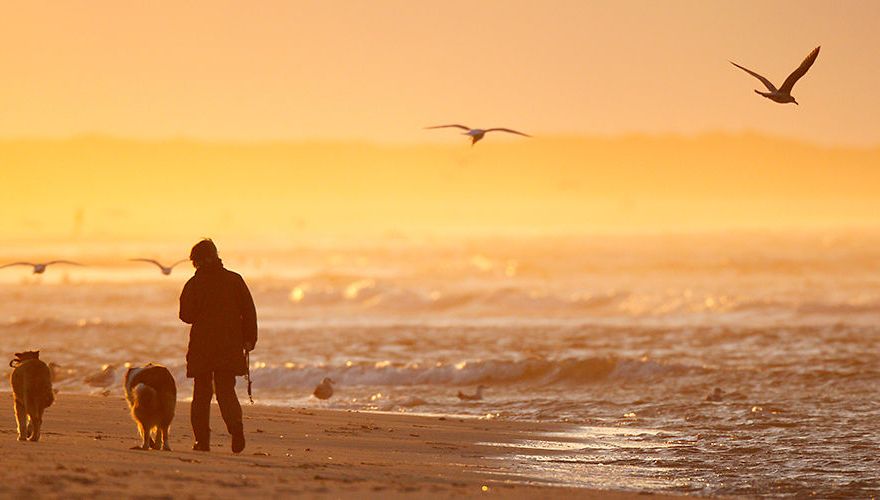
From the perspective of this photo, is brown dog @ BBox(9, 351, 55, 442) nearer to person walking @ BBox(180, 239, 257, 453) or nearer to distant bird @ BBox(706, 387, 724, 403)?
person walking @ BBox(180, 239, 257, 453)

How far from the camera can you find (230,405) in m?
10.5

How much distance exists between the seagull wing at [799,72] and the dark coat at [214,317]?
659 centimetres

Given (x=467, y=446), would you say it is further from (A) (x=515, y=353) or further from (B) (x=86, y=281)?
(B) (x=86, y=281)

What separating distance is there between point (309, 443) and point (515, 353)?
41.2 feet

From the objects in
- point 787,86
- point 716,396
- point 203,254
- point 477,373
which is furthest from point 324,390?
point 203,254

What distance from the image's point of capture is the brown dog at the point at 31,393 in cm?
1067

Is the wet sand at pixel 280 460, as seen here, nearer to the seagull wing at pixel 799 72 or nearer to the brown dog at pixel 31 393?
the brown dog at pixel 31 393

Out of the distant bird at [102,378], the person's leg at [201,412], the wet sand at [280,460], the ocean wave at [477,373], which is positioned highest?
the ocean wave at [477,373]

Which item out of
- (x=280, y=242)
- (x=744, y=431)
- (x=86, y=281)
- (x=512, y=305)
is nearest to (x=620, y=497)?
(x=744, y=431)

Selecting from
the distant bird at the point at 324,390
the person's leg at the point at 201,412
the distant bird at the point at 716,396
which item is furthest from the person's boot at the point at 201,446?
the distant bird at the point at 716,396

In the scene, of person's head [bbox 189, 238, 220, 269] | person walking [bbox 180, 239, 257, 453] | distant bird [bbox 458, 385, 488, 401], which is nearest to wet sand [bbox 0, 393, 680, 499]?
person walking [bbox 180, 239, 257, 453]

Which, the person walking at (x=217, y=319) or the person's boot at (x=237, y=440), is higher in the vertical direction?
the person walking at (x=217, y=319)

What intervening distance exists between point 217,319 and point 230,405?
66 centimetres

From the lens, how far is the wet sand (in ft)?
27.7
